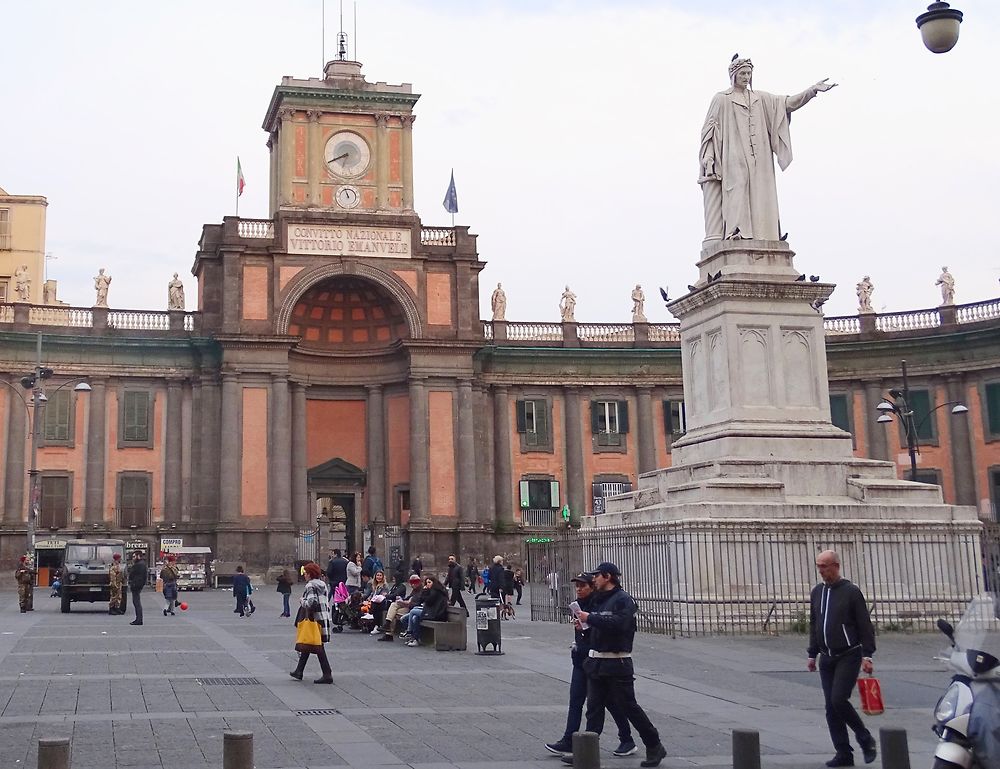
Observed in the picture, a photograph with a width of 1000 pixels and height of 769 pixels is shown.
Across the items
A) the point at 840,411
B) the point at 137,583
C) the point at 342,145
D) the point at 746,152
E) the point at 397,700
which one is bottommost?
the point at 397,700

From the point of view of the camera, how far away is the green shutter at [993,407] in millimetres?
51188

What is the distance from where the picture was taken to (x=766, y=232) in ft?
71.8

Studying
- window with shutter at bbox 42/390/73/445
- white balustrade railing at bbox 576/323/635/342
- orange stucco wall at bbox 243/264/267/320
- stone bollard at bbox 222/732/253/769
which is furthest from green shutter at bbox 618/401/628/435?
stone bollard at bbox 222/732/253/769

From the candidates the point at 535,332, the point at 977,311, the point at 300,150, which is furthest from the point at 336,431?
the point at 977,311

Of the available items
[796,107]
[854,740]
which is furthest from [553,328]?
[854,740]

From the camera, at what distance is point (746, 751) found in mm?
9289

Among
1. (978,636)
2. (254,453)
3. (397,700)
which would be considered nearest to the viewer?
(978,636)

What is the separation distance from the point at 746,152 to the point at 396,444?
32.5 m

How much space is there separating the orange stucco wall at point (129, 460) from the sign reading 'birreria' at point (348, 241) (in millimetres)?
8833

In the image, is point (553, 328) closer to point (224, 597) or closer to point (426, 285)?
point (426, 285)

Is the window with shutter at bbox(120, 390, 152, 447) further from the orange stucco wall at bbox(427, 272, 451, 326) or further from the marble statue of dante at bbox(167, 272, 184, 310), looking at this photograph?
the orange stucco wall at bbox(427, 272, 451, 326)

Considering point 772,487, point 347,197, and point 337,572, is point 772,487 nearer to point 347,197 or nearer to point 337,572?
point 337,572

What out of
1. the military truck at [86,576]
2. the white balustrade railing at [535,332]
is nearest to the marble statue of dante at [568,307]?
the white balustrade railing at [535,332]

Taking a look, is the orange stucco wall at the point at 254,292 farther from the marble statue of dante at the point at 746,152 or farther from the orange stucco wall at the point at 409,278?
the marble statue of dante at the point at 746,152
